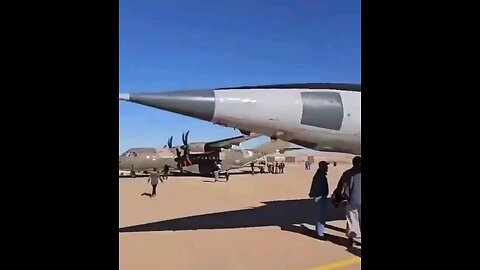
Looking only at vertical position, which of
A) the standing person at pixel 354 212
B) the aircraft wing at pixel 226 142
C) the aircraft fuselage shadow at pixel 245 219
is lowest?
the aircraft fuselage shadow at pixel 245 219

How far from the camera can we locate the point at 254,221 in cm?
811

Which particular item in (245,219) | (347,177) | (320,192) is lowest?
(245,219)

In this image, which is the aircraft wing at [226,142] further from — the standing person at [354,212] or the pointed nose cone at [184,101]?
the pointed nose cone at [184,101]

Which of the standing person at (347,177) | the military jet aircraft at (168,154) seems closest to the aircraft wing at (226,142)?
the military jet aircraft at (168,154)

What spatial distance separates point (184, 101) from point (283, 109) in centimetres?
141

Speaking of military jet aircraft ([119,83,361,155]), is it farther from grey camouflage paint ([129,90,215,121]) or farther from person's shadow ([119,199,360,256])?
person's shadow ([119,199,360,256])

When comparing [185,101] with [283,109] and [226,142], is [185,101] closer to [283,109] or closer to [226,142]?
[283,109]

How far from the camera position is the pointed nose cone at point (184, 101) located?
5434 mm

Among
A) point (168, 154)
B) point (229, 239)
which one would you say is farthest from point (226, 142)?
point (229, 239)

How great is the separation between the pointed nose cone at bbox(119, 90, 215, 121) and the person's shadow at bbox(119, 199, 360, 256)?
272 centimetres

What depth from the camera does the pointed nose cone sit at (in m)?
5.43


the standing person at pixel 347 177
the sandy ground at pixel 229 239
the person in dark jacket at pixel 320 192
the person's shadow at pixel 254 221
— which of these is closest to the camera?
the sandy ground at pixel 229 239
